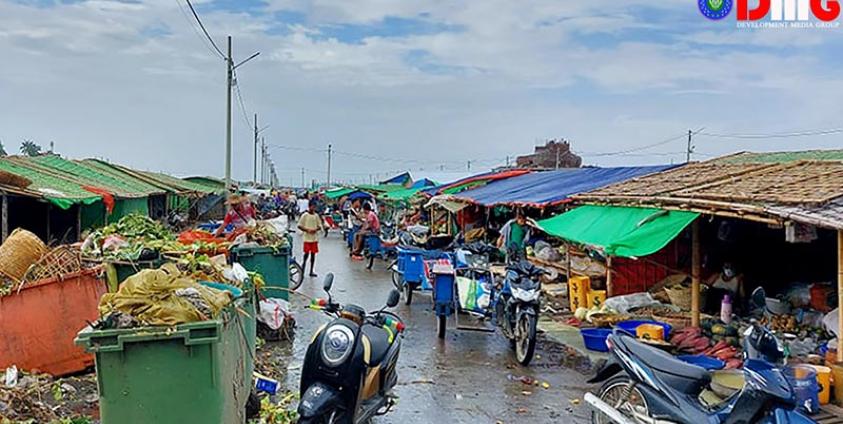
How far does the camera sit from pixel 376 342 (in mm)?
4836

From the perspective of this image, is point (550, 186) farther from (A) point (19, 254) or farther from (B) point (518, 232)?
(A) point (19, 254)

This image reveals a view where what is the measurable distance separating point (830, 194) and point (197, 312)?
6.20 meters

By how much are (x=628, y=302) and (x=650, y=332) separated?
182cm

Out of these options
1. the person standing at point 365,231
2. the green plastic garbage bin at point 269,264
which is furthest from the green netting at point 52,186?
the person standing at point 365,231

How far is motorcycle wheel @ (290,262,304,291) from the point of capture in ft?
44.5

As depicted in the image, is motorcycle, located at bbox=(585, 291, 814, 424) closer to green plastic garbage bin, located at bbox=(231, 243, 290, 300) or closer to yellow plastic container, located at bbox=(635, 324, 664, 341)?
yellow plastic container, located at bbox=(635, 324, 664, 341)

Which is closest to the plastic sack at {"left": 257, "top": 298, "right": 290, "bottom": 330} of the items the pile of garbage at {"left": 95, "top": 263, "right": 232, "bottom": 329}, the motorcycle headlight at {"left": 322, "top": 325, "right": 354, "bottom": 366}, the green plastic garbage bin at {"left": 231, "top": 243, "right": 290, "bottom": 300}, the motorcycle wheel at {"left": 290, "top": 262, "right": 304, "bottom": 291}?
the green plastic garbage bin at {"left": 231, "top": 243, "right": 290, "bottom": 300}

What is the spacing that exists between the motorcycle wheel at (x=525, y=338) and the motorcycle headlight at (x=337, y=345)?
3455 millimetres

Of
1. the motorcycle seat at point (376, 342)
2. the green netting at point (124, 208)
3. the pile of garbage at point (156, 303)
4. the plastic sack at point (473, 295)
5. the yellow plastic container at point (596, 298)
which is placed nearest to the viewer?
the pile of garbage at point (156, 303)

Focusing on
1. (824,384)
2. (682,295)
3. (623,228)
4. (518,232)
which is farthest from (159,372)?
(518,232)

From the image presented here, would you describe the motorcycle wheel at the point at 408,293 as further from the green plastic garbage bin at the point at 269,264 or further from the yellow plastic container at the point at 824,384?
the yellow plastic container at the point at 824,384

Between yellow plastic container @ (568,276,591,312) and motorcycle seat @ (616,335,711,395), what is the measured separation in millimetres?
6246

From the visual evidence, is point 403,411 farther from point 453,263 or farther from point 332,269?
point 332,269

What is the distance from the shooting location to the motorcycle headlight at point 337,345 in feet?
14.9
